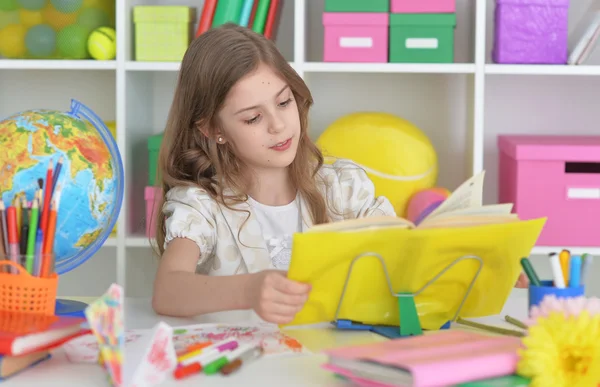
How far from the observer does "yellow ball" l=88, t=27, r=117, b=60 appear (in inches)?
90.4

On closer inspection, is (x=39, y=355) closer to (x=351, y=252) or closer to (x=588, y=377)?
(x=351, y=252)

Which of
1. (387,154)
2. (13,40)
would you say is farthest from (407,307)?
(13,40)

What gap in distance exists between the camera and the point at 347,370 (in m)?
0.90

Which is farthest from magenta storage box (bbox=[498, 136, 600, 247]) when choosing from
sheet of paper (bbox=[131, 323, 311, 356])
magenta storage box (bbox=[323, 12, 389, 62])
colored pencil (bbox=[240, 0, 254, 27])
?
sheet of paper (bbox=[131, 323, 311, 356])

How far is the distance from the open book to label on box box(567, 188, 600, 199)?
122cm

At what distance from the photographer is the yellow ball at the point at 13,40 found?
234cm

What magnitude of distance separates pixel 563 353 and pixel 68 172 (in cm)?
77

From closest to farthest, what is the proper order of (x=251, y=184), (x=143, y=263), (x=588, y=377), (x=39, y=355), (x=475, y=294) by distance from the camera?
(x=588, y=377)
(x=39, y=355)
(x=475, y=294)
(x=251, y=184)
(x=143, y=263)

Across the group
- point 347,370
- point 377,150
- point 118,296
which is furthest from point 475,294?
point 377,150

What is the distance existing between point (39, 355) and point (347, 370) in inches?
14.3

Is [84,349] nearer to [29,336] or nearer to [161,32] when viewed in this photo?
[29,336]

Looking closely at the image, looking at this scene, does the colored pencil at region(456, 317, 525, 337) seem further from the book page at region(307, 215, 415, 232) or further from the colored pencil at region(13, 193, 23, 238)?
the colored pencil at region(13, 193, 23, 238)

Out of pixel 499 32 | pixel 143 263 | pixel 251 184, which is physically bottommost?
pixel 143 263

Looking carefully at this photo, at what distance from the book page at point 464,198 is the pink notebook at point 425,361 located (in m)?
0.20
